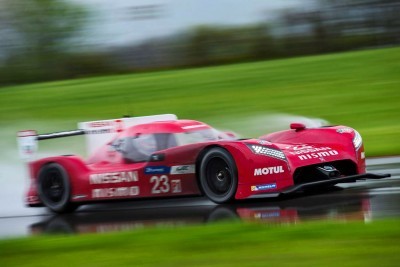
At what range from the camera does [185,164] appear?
9.22 m

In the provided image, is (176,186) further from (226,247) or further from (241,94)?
(241,94)

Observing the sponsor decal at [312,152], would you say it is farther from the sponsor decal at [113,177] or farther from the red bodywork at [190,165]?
the sponsor decal at [113,177]

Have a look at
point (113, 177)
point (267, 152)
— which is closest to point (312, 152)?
point (267, 152)

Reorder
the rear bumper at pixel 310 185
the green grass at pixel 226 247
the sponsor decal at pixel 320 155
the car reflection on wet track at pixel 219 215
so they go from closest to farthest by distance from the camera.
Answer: the green grass at pixel 226 247, the car reflection on wet track at pixel 219 215, the rear bumper at pixel 310 185, the sponsor decal at pixel 320 155

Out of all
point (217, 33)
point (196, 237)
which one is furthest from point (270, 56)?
point (196, 237)

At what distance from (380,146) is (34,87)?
60.8 feet

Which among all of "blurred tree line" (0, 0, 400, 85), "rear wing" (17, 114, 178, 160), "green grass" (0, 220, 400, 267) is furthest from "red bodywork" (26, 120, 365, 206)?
"blurred tree line" (0, 0, 400, 85)

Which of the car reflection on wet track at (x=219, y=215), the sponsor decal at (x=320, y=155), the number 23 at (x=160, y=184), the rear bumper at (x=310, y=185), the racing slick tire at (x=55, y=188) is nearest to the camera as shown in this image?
the car reflection on wet track at (x=219, y=215)

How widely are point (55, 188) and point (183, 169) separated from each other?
2.14 metres

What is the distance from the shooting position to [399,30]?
95.6 feet

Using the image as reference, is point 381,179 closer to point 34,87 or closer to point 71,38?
point 34,87

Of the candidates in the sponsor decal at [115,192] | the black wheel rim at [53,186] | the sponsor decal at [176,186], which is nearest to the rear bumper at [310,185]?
the sponsor decal at [176,186]

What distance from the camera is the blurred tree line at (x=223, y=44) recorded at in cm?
2923

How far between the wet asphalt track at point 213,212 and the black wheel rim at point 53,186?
226mm
